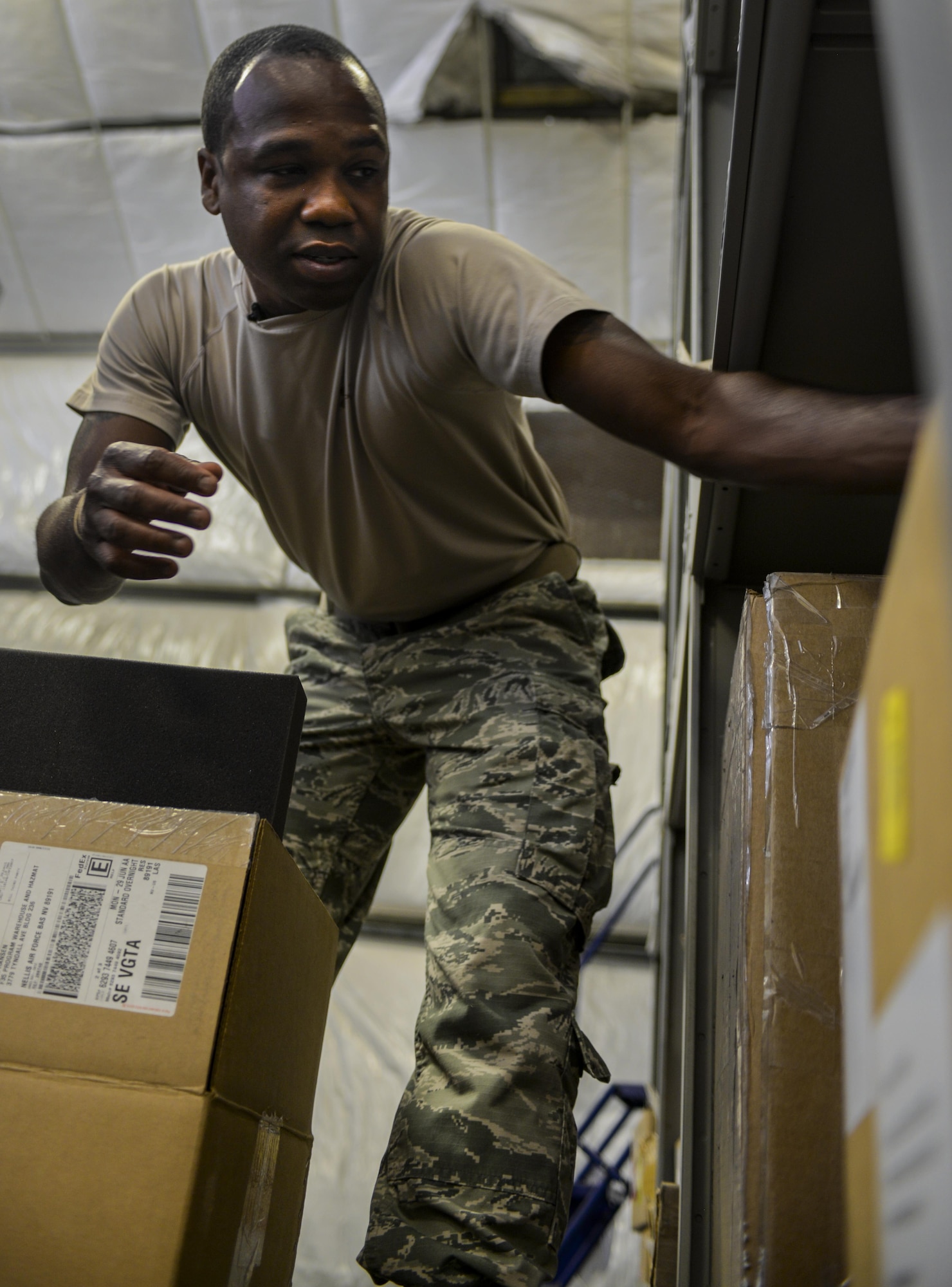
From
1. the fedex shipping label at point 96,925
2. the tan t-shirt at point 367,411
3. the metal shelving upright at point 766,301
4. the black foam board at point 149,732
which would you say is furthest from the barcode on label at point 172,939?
the tan t-shirt at point 367,411

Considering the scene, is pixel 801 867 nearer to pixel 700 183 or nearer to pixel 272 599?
pixel 700 183

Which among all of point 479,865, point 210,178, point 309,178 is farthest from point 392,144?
point 479,865

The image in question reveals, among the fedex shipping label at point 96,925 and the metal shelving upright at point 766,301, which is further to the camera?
the metal shelving upright at point 766,301

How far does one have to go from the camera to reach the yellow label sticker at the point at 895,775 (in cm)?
39

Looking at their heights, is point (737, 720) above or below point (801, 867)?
above

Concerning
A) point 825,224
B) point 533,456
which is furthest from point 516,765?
point 825,224

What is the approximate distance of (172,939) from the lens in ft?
2.39

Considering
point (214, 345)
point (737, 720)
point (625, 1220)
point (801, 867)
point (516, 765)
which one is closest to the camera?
point (801, 867)

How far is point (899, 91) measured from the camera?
0.34 m

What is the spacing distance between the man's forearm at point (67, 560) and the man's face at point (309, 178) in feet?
1.12

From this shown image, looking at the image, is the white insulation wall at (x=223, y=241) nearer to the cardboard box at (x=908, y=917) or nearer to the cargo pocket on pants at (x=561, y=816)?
the cargo pocket on pants at (x=561, y=816)

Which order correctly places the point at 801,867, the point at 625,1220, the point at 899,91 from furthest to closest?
the point at 625,1220
the point at 801,867
the point at 899,91

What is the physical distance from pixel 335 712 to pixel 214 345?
0.47 meters

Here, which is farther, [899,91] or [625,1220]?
[625,1220]
